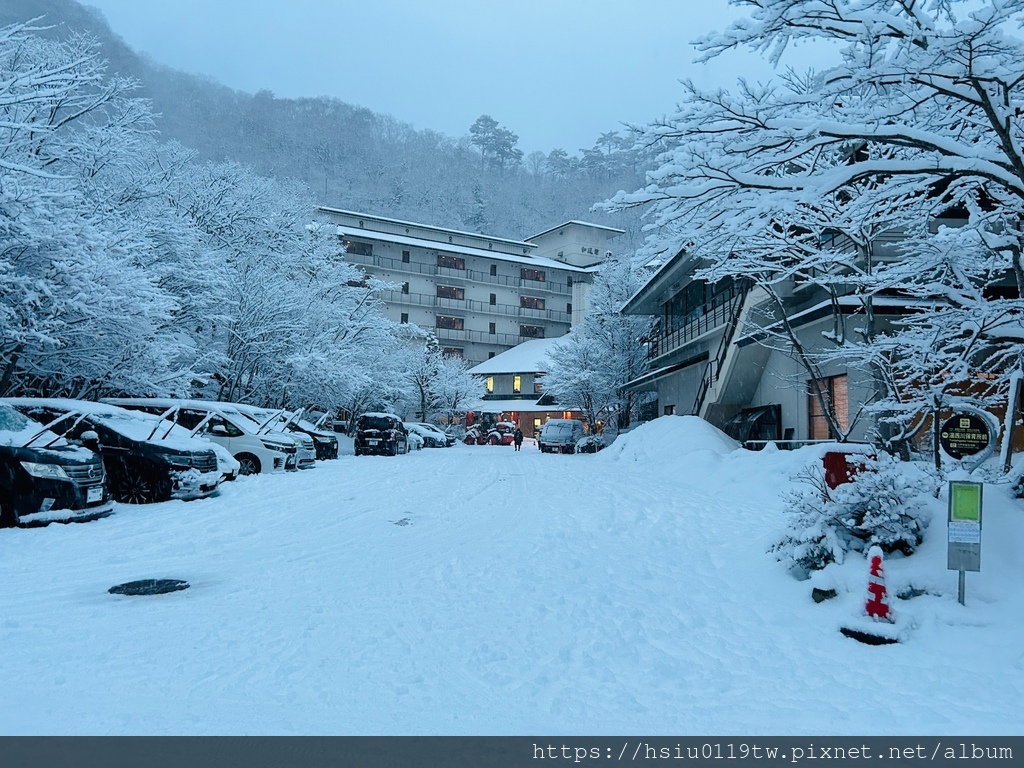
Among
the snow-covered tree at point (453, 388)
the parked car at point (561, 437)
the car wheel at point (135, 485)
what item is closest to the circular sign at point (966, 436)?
the car wheel at point (135, 485)

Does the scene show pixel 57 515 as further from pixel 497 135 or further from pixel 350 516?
pixel 497 135

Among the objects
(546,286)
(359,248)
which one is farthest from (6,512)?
(546,286)

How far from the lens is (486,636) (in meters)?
4.95

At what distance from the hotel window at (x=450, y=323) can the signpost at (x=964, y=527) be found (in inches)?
2608

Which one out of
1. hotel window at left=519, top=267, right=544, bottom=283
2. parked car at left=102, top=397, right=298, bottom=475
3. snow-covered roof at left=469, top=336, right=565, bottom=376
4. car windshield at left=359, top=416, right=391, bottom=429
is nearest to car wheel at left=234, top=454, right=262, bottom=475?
parked car at left=102, top=397, right=298, bottom=475

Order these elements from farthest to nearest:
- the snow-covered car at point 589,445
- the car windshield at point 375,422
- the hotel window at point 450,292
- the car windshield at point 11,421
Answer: the hotel window at point 450,292, the snow-covered car at point 589,445, the car windshield at point 375,422, the car windshield at point 11,421

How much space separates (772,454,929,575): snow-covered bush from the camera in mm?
5891

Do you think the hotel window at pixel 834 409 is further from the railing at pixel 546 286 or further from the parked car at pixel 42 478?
the railing at pixel 546 286

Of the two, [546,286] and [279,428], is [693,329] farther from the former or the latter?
[546,286]

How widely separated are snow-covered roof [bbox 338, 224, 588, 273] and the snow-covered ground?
5483 cm

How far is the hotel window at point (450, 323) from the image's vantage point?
2756 inches

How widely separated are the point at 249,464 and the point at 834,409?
1664 cm

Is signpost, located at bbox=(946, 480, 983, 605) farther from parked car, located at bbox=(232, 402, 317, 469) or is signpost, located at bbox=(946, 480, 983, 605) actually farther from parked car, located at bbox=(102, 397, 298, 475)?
parked car, located at bbox=(232, 402, 317, 469)
